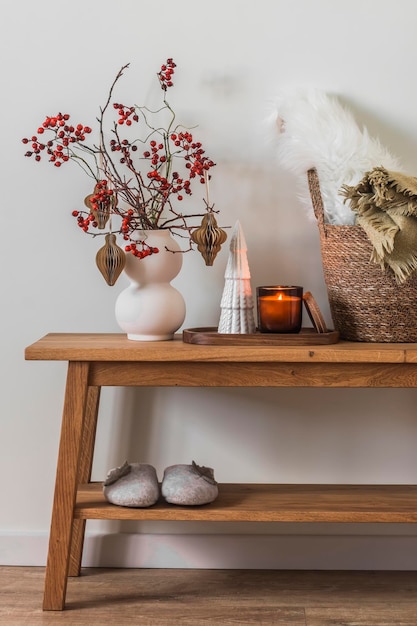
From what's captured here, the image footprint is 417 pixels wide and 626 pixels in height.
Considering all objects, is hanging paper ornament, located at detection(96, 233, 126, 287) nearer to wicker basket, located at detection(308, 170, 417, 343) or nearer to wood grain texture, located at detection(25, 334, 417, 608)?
wood grain texture, located at detection(25, 334, 417, 608)

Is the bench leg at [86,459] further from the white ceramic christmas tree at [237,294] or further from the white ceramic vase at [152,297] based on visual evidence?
the white ceramic christmas tree at [237,294]

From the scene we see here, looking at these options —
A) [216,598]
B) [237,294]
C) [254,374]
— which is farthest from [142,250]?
[216,598]

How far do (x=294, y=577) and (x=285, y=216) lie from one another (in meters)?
0.83

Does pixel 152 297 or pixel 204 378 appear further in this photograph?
pixel 152 297

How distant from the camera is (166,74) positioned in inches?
69.9

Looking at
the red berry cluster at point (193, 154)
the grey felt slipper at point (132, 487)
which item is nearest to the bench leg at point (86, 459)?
the grey felt slipper at point (132, 487)

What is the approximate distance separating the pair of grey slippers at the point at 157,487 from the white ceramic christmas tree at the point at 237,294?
309 millimetres

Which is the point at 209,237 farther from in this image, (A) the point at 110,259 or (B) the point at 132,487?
(B) the point at 132,487

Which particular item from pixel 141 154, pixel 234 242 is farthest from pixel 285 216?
pixel 141 154

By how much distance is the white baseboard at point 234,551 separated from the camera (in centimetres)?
195

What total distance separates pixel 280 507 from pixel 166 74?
3.07 feet

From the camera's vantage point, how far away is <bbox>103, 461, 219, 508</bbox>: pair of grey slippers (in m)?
1.65

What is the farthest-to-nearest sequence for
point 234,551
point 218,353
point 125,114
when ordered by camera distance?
point 234,551 → point 125,114 → point 218,353

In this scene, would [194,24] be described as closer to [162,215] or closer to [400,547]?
[162,215]
